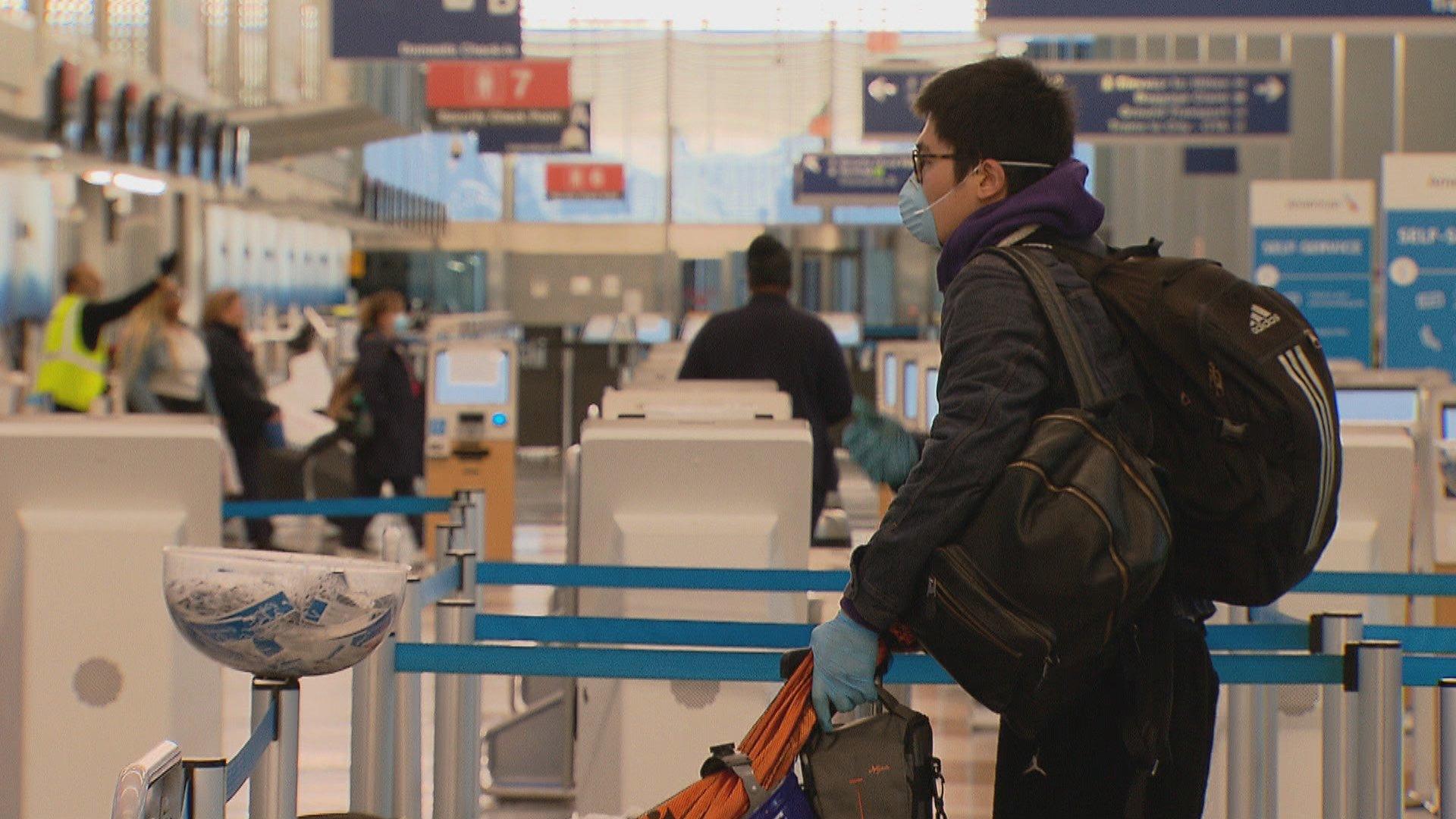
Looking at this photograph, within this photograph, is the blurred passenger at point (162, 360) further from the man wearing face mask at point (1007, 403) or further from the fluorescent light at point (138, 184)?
the man wearing face mask at point (1007, 403)

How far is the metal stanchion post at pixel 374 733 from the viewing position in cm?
292

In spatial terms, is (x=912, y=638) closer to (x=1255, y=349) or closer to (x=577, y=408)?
(x=1255, y=349)

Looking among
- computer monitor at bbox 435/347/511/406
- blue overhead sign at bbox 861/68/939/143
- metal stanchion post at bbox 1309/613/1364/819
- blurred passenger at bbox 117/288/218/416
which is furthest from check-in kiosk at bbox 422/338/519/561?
metal stanchion post at bbox 1309/613/1364/819

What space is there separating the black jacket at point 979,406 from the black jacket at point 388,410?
8.75 meters

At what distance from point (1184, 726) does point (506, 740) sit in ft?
12.0

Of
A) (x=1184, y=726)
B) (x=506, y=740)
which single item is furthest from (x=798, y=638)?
(x=506, y=740)

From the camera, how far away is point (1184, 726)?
2324 mm

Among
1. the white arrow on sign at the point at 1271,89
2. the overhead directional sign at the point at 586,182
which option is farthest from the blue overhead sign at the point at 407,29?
the overhead directional sign at the point at 586,182

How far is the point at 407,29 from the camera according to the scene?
10156mm

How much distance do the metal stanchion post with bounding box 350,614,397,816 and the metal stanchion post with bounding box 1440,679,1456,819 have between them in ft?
5.14

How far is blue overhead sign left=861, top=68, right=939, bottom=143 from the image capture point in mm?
14539

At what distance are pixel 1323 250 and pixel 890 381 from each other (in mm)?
2889

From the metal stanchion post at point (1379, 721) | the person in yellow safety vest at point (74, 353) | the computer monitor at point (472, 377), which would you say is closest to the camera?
the metal stanchion post at point (1379, 721)

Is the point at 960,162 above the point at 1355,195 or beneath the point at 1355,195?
beneath
